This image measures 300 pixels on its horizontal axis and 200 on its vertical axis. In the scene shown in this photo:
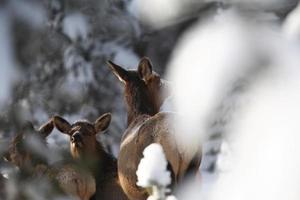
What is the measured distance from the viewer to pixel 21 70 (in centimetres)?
617

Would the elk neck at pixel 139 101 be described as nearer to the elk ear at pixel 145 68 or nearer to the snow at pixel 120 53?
the elk ear at pixel 145 68

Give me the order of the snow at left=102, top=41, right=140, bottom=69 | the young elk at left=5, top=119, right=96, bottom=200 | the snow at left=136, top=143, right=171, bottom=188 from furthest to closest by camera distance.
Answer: the snow at left=102, top=41, right=140, bottom=69, the young elk at left=5, top=119, right=96, bottom=200, the snow at left=136, top=143, right=171, bottom=188

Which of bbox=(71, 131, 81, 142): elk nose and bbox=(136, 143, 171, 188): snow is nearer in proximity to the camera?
bbox=(136, 143, 171, 188): snow

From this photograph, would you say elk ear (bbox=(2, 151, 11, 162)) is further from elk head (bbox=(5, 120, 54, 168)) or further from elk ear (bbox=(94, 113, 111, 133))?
elk ear (bbox=(94, 113, 111, 133))

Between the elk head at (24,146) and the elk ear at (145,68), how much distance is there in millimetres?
276

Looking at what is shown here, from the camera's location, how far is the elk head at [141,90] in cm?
276

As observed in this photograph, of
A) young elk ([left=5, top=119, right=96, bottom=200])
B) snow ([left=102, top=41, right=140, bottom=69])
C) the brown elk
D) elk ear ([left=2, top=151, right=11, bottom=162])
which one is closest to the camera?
the brown elk

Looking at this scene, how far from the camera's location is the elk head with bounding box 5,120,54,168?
9.04 ft

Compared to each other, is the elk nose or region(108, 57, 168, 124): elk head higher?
region(108, 57, 168, 124): elk head

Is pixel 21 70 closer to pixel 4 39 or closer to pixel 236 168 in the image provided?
pixel 4 39

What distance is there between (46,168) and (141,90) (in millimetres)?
296

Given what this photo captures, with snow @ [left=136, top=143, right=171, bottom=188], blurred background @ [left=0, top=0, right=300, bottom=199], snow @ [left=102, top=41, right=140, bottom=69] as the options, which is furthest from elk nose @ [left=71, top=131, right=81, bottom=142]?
snow @ [left=102, top=41, right=140, bottom=69]

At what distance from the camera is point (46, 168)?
2729mm

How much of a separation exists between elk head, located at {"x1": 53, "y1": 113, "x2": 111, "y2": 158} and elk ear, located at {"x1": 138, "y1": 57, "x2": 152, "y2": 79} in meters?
0.19
